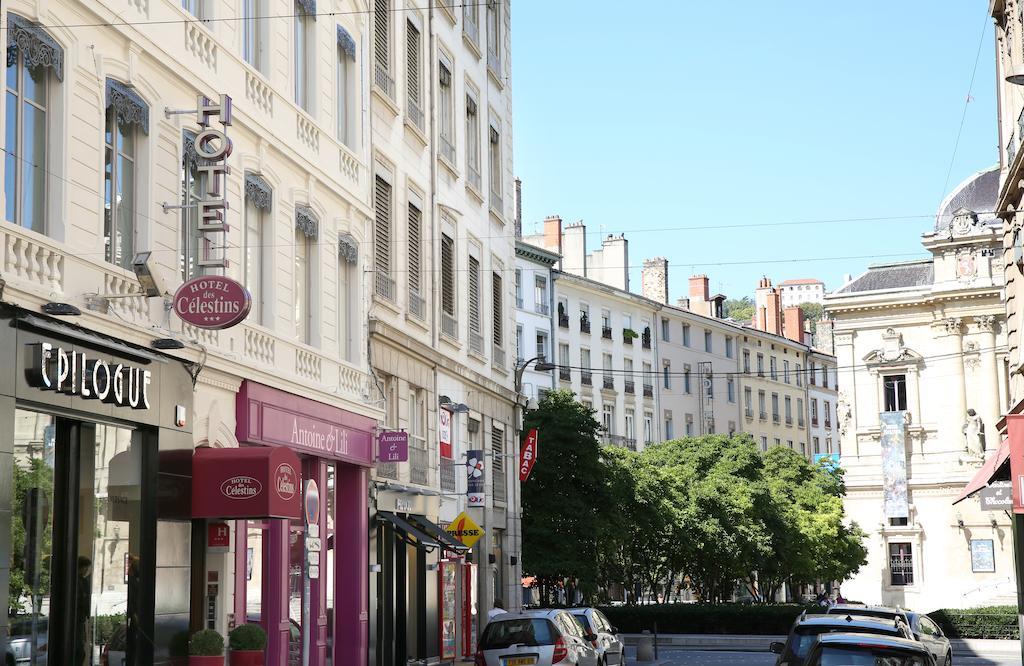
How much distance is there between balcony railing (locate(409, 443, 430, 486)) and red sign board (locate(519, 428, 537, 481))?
7.94 meters

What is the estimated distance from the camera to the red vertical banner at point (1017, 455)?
A: 27234mm

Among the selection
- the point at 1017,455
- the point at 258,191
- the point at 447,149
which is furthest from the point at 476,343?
the point at 258,191

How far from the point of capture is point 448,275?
32312mm

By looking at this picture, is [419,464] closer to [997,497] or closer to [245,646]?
[245,646]

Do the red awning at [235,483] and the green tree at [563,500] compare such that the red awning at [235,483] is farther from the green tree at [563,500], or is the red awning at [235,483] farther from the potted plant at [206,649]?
the green tree at [563,500]

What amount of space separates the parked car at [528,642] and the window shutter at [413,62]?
12.1 metres

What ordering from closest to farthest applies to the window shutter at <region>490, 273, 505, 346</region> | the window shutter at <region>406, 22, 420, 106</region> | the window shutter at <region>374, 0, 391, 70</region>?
the window shutter at <region>374, 0, 391, 70</region> < the window shutter at <region>406, 22, 420, 106</region> < the window shutter at <region>490, 273, 505, 346</region>

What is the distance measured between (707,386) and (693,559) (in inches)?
1499

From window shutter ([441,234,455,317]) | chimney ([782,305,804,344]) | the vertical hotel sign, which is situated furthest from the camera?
chimney ([782,305,804,344])

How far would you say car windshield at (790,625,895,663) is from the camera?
16156 millimetres

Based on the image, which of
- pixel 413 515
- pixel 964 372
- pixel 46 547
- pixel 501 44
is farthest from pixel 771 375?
pixel 46 547

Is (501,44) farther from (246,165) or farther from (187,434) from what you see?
(187,434)

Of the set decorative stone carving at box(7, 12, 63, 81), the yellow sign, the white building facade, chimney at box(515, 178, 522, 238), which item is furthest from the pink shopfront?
chimney at box(515, 178, 522, 238)

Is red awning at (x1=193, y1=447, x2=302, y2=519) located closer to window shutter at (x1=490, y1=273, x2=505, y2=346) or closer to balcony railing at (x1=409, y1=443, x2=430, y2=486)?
balcony railing at (x1=409, y1=443, x2=430, y2=486)
